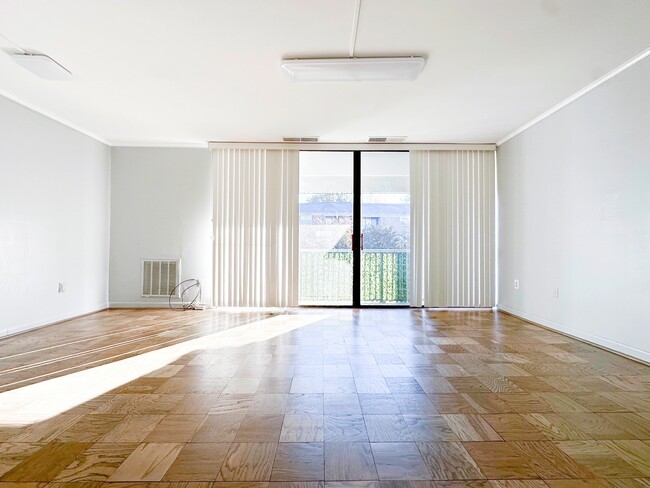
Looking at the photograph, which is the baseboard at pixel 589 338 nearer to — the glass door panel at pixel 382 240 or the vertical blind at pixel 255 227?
the glass door panel at pixel 382 240

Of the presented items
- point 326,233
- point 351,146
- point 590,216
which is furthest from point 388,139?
point 590,216

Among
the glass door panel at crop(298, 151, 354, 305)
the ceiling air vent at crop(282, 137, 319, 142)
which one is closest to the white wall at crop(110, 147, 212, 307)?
the ceiling air vent at crop(282, 137, 319, 142)

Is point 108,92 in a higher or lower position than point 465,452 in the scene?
higher

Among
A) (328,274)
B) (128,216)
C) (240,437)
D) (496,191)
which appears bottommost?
(240,437)

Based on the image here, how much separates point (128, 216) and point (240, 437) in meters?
5.07

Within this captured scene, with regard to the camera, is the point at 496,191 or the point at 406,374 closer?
the point at 406,374

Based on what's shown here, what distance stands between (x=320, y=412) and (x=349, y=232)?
4.30 metres

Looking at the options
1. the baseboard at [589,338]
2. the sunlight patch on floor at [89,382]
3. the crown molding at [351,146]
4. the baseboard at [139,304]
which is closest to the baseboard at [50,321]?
the baseboard at [139,304]

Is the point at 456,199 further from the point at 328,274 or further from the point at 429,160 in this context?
the point at 328,274

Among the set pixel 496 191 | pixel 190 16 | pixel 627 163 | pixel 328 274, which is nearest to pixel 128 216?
pixel 328 274

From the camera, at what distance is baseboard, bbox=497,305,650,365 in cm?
329

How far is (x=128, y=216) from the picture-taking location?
19.9ft

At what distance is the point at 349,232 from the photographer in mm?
6340

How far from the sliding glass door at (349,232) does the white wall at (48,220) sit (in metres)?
2.99
